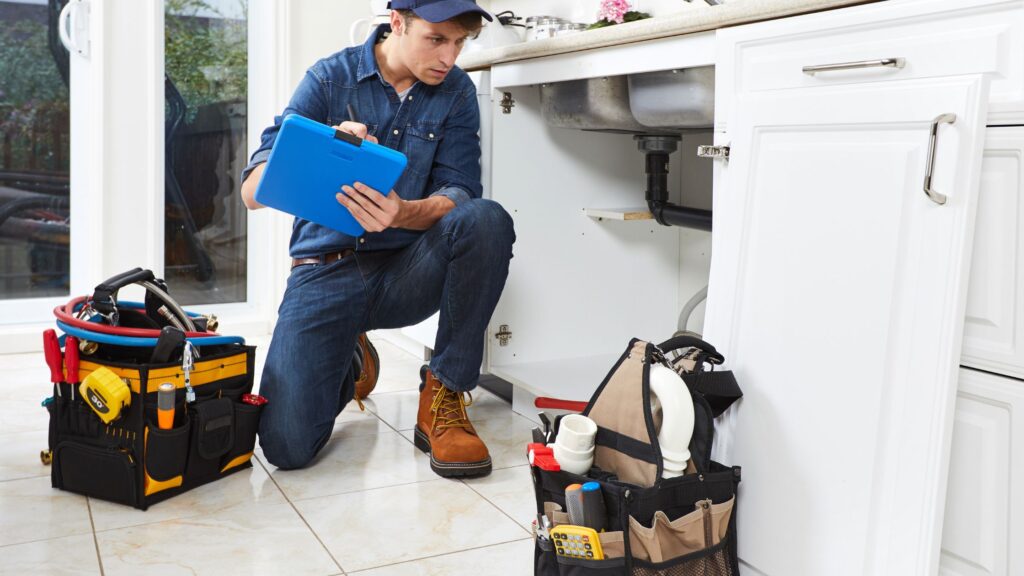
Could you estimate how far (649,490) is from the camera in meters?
1.23

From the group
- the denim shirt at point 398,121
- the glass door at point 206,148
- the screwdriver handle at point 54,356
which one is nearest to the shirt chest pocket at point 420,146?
the denim shirt at point 398,121

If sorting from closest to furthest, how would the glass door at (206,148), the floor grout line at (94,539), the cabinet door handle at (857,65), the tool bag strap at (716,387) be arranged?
the cabinet door handle at (857,65)
the tool bag strap at (716,387)
the floor grout line at (94,539)
the glass door at (206,148)

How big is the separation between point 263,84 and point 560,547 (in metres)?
2.50

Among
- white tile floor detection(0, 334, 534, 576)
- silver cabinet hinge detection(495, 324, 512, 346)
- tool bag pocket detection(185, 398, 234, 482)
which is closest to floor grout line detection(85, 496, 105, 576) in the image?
white tile floor detection(0, 334, 534, 576)

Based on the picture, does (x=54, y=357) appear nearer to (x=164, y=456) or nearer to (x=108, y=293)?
(x=108, y=293)

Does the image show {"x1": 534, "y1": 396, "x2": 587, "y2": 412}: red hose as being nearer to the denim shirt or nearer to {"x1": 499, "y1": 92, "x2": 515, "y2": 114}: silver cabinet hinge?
the denim shirt

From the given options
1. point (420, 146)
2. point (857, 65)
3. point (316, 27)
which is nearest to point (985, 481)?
point (857, 65)

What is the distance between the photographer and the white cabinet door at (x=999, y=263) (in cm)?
110

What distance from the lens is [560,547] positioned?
124 centimetres

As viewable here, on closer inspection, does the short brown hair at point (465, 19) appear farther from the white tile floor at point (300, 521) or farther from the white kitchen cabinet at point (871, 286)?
the white tile floor at point (300, 521)

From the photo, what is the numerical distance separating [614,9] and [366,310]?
2.94 feet

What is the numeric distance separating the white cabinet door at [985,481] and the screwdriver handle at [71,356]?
4.59 ft

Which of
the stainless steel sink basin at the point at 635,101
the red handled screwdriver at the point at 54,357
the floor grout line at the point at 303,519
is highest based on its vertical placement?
the stainless steel sink basin at the point at 635,101

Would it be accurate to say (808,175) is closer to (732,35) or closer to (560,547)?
(732,35)
